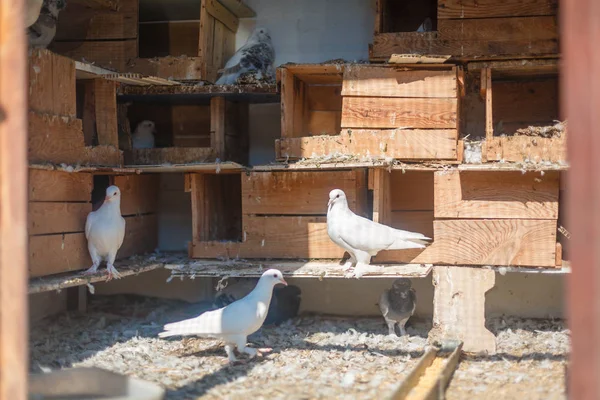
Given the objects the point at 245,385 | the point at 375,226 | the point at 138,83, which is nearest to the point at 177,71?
the point at 138,83

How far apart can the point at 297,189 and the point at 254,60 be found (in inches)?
49.6

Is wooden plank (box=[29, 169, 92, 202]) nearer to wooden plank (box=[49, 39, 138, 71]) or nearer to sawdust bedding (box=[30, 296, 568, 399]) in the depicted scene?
sawdust bedding (box=[30, 296, 568, 399])

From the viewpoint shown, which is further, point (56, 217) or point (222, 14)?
point (222, 14)

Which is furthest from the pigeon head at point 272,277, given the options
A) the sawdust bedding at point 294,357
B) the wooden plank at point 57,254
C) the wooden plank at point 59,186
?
the wooden plank at point 59,186

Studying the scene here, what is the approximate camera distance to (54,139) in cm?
534

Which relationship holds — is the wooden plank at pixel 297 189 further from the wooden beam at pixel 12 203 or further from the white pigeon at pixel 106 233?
the wooden beam at pixel 12 203

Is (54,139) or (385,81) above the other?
(385,81)

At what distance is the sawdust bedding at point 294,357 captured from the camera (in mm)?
4691

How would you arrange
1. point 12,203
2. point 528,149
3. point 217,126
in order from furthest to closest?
point 217,126, point 528,149, point 12,203

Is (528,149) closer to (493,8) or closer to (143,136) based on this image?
(493,8)

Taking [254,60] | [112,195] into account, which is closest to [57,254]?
[112,195]

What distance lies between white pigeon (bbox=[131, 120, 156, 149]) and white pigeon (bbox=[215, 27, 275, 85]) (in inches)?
31.6

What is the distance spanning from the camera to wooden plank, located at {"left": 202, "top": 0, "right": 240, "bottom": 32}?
256 inches

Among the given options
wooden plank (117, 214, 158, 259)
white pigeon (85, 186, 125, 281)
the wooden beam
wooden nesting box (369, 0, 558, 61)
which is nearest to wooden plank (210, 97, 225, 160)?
wooden plank (117, 214, 158, 259)
